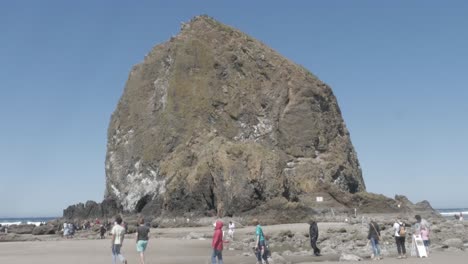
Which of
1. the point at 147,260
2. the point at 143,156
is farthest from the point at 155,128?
the point at 147,260

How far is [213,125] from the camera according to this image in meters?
78.3

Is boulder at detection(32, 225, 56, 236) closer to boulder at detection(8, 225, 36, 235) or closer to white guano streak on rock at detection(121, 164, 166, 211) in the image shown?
boulder at detection(8, 225, 36, 235)

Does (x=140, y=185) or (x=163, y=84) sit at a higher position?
(x=163, y=84)

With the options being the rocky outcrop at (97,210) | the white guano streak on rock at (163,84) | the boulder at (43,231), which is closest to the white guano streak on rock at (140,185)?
the rocky outcrop at (97,210)

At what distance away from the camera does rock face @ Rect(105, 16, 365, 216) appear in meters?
66.9

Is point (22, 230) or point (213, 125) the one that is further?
point (213, 125)

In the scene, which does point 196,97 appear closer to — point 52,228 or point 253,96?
point 253,96

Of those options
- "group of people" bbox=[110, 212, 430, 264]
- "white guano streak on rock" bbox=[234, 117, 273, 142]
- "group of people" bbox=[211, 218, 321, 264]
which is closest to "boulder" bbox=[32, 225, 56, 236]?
"white guano streak on rock" bbox=[234, 117, 273, 142]

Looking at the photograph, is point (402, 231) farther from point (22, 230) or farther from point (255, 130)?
point (255, 130)

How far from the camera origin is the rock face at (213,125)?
220ft

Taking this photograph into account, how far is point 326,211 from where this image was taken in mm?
64688

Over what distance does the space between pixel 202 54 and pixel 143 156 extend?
18694 mm

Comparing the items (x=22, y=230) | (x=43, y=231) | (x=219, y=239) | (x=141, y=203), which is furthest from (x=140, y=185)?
(x=219, y=239)

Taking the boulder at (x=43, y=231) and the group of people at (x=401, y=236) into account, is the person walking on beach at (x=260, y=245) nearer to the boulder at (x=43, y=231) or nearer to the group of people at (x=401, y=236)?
the group of people at (x=401, y=236)
